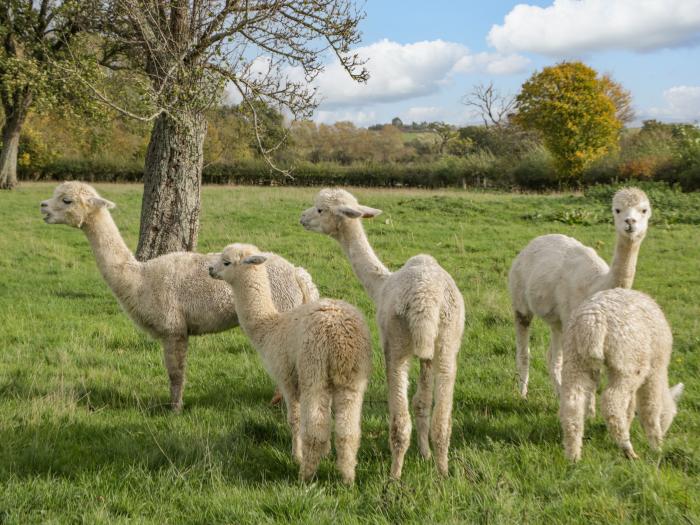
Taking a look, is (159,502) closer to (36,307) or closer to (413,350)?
(413,350)

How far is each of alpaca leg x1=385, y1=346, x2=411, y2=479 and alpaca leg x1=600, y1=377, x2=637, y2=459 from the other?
1.33 meters

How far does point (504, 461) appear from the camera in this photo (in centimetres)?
416

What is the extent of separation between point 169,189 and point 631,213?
22.4 feet

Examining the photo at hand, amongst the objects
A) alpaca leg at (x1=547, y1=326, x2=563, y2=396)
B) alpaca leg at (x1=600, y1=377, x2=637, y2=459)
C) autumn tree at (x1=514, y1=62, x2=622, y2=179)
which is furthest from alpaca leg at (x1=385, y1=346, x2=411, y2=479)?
autumn tree at (x1=514, y1=62, x2=622, y2=179)

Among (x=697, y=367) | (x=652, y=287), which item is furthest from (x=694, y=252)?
(x=697, y=367)

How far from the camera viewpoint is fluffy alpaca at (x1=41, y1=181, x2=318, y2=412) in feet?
19.5

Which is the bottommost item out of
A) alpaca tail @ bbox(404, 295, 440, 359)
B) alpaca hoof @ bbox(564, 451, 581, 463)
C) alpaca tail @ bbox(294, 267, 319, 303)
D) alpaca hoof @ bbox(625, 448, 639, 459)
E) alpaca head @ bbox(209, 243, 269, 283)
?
alpaca hoof @ bbox(564, 451, 581, 463)

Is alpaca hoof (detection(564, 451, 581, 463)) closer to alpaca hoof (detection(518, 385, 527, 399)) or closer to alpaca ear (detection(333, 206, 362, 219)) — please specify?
alpaca hoof (detection(518, 385, 527, 399))

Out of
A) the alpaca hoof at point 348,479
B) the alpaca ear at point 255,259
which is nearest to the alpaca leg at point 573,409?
the alpaca hoof at point 348,479

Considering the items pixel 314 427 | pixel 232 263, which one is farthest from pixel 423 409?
pixel 232 263

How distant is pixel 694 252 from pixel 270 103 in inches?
393

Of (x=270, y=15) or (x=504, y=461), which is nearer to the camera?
(x=504, y=461)

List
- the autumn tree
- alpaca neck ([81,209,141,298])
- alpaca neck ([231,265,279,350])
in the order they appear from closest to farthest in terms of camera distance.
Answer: alpaca neck ([231,265,279,350]), alpaca neck ([81,209,141,298]), the autumn tree

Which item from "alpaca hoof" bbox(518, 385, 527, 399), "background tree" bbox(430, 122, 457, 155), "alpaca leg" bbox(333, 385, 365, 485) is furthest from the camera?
"background tree" bbox(430, 122, 457, 155)
